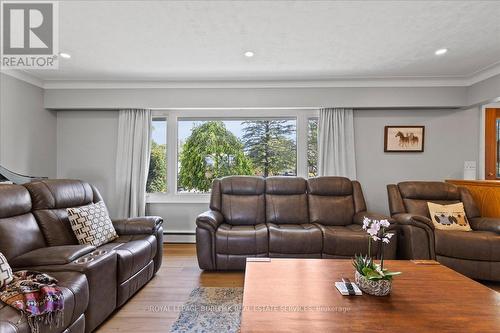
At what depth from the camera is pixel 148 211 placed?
4.13 m

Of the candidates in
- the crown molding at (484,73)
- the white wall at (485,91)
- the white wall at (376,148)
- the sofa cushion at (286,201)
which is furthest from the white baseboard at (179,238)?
the crown molding at (484,73)

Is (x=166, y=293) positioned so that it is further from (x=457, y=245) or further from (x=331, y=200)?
(x=457, y=245)

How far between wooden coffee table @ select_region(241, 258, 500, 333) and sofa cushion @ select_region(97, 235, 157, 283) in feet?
3.50

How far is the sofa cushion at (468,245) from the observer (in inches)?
103

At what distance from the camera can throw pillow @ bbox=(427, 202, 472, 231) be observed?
10.0 feet

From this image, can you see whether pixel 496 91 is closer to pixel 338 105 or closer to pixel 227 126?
pixel 338 105

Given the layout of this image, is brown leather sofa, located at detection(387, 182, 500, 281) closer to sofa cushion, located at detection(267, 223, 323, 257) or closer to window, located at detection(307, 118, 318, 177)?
sofa cushion, located at detection(267, 223, 323, 257)

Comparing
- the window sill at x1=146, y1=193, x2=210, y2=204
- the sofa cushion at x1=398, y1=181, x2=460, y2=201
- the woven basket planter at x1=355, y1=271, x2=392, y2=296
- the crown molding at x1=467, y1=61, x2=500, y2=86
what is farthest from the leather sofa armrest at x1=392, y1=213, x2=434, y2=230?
the window sill at x1=146, y1=193, x2=210, y2=204

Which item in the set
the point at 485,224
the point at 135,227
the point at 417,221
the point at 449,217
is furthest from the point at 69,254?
the point at 485,224

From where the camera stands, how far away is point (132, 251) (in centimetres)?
229

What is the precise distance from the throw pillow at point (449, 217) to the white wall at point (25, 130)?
5283 millimetres

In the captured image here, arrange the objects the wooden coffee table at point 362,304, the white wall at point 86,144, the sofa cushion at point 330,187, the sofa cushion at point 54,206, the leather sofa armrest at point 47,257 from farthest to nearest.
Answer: the white wall at point 86,144 → the sofa cushion at point 330,187 → the sofa cushion at point 54,206 → the leather sofa armrest at point 47,257 → the wooden coffee table at point 362,304

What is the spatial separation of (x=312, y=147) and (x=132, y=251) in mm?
2957

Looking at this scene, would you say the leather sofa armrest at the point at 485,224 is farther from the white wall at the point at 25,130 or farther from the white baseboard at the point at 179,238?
the white wall at the point at 25,130
